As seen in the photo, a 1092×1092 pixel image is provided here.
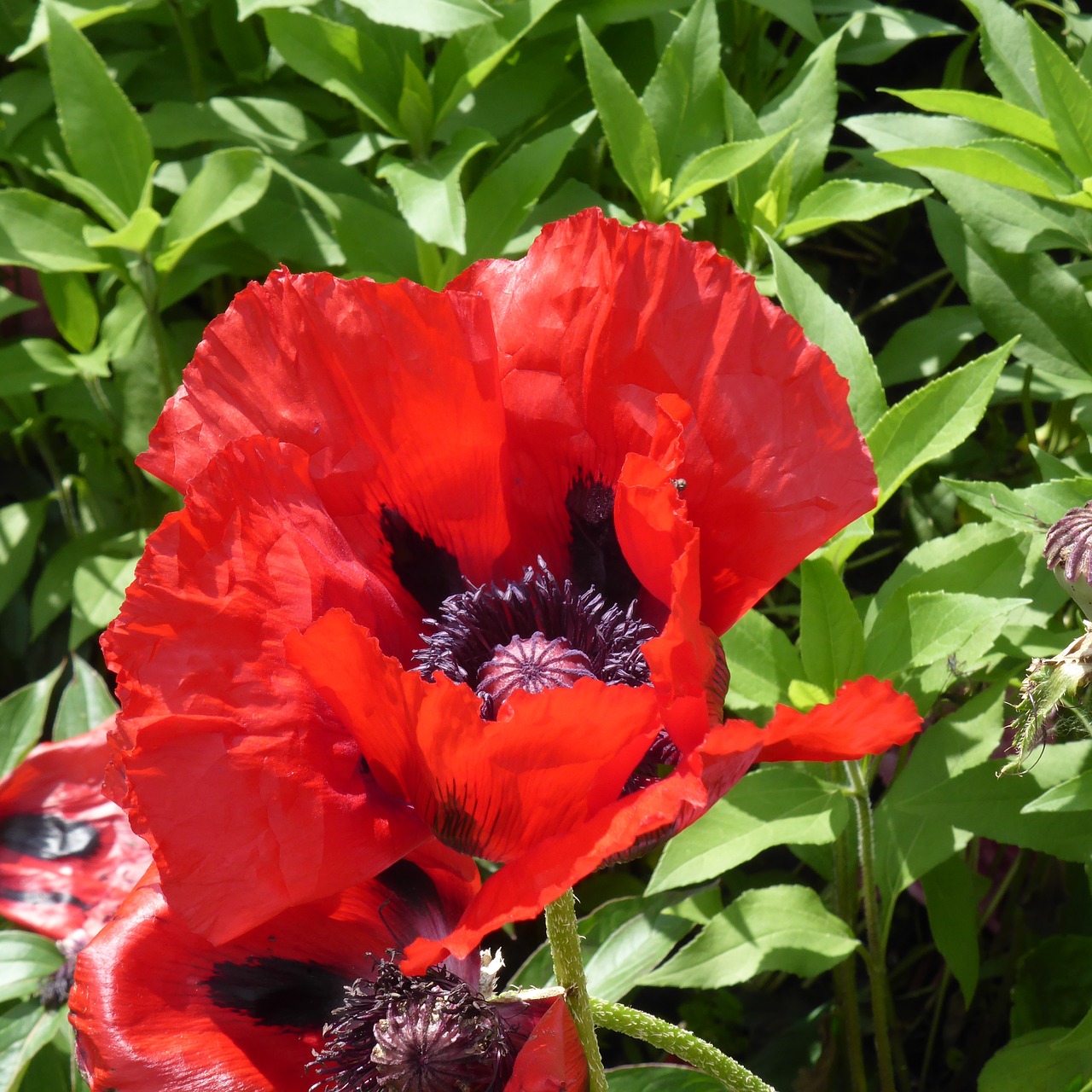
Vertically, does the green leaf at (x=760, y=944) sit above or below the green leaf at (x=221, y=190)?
below

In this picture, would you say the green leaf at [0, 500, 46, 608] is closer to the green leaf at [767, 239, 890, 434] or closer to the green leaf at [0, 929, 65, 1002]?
the green leaf at [0, 929, 65, 1002]

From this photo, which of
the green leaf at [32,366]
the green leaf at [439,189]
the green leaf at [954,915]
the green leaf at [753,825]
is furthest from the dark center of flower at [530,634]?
the green leaf at [32,366]

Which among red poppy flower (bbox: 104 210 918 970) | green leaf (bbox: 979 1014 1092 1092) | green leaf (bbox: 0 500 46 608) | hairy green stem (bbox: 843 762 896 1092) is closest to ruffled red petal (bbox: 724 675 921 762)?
red poppy flower (bbox: 104 210 918 970)

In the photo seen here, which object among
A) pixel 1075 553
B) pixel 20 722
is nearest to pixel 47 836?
pixel 20 722

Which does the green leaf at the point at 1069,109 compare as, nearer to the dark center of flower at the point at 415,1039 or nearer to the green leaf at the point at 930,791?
the green leaf at the point at 930,791

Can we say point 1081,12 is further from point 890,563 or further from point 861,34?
point 890,563

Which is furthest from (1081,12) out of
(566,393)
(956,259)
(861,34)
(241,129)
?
(566,393)

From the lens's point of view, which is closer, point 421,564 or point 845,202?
point 421,564

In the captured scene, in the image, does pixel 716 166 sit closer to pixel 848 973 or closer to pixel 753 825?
pixel 753 825
